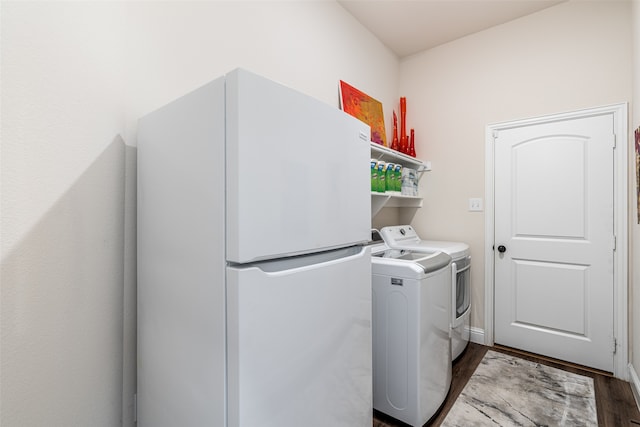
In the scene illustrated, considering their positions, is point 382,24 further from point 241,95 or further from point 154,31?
point 241,95

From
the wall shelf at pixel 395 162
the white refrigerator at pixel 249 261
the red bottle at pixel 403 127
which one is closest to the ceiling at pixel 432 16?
the red bottle at pixel 403 127

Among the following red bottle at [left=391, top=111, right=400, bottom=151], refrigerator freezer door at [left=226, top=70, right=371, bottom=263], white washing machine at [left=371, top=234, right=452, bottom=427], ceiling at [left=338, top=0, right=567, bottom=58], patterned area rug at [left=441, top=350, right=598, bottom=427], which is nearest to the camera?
refrigerator freezer door at [left=226, top=70, right=371, bottom=263]

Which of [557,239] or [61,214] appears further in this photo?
[557,239]

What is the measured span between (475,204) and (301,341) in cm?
242

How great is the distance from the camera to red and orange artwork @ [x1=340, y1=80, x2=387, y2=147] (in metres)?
2.39

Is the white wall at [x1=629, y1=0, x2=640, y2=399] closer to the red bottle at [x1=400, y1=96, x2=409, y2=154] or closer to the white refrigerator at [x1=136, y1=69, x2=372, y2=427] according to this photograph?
the red bottle at [x1=400, y1=96, x2=409, y2=154]

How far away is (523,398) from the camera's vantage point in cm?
189

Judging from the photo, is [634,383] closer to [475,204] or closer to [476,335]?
[476,335]

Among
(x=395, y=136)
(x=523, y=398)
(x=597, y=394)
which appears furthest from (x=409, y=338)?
(x=395, y=136)

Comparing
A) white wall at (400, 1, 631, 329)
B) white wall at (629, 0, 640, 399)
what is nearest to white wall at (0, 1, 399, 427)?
white wall at (400, 1, 631, 329)

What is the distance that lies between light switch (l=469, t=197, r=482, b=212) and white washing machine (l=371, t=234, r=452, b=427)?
3.97ft

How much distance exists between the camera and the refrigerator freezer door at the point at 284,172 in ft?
2.60

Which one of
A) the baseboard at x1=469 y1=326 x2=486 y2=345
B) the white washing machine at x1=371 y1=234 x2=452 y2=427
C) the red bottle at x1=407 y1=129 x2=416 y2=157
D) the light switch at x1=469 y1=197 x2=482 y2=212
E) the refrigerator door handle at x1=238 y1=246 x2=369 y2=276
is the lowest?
the baseboard at x1=469 y1=326 x2=486 y2=345

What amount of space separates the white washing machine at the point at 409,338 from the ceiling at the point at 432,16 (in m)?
2.06
